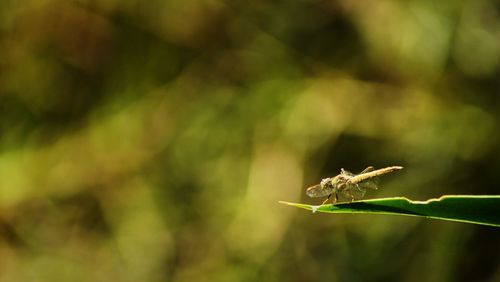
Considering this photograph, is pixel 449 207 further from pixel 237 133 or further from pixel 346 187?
pixel 237 133

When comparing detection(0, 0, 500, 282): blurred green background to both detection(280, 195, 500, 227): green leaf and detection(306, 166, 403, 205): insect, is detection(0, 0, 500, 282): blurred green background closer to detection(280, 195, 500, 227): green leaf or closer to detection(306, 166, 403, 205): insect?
detection(306, 166, 403, 205): insect

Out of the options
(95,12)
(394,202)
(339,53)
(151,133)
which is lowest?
(394,202)

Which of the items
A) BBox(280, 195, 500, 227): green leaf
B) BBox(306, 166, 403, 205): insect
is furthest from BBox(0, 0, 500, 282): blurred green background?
BBox(280, 195, 500, 227): green leaf

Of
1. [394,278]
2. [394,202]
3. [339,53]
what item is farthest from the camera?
[339,53]

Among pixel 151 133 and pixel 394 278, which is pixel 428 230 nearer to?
pixel 394 278

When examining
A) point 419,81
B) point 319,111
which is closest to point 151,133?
point 319,111
